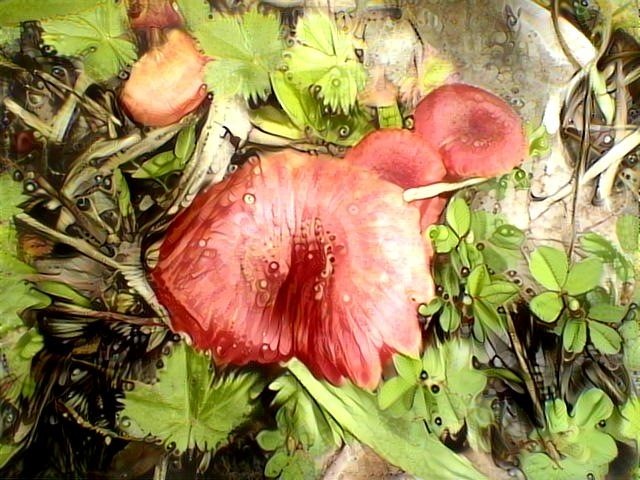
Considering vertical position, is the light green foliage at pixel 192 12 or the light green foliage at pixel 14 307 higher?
the light green foliage at pixel 192 12

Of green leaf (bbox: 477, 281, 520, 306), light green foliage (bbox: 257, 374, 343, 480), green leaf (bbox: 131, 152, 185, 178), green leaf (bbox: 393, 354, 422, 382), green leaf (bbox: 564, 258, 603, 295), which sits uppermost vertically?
green leaf (bbox: 131, 152, 185, 178)

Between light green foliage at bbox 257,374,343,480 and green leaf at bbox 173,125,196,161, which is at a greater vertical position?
green leaf at bbox 173,125,196,161

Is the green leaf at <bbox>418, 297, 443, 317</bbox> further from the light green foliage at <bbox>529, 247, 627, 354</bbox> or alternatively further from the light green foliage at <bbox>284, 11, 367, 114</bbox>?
the light green foliage at <bbox>284, 11, 367, 114</bbox>

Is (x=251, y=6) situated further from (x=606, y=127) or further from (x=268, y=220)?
(x=606, y=127)

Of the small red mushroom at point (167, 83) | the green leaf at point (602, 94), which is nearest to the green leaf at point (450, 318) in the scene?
the green leaf at point (602, 94)

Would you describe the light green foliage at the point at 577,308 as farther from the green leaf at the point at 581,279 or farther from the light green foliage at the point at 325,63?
the light green foliage at the point at 325,63

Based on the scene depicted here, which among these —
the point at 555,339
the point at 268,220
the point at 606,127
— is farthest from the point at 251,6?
the point at 555,339

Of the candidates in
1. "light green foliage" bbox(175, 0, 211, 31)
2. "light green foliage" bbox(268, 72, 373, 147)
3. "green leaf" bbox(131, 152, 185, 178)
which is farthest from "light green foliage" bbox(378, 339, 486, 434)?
"light green foliage" bbox(175, 0, 211, 31)
